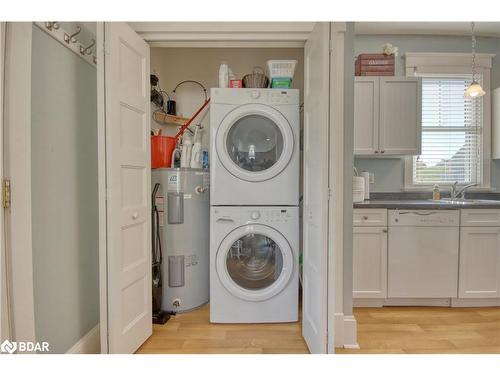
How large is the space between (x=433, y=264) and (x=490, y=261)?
0.48 m

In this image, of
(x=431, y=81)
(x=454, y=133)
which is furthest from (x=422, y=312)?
(x=431, y=81)

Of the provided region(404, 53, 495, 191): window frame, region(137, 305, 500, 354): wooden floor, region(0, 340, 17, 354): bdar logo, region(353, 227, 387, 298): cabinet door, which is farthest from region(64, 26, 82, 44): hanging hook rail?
region(404, 53, 495, 191): window frame

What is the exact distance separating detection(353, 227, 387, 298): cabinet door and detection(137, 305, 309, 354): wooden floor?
66cm

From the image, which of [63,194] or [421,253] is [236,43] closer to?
[63,194]

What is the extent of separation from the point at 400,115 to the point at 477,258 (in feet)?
4.56

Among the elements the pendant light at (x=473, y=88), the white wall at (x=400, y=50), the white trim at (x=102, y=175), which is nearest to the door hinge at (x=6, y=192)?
the white trim at (x=102, y=175)

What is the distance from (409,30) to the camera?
9.30ft

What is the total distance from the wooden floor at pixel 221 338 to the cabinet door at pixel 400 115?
1.83m

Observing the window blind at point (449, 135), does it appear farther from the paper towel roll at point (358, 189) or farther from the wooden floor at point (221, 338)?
the wooden floor at point (221, 338)

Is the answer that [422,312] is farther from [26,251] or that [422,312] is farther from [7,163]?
[7,163]

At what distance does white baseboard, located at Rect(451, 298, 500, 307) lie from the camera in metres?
2.32

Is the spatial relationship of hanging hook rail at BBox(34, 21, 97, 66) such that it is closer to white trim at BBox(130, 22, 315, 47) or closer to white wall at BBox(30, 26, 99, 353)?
white wall at BBox(30, 26, 99, 353)

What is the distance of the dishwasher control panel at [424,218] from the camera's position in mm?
2268

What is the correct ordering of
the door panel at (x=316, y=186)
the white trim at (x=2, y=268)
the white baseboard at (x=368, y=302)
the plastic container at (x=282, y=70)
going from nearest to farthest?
the white trim at (x=2, y=268) < the door panel at (x=316, y=186) < the plastic container at (x=282, y=70) < the white baseboard at (x=368, y=302)
